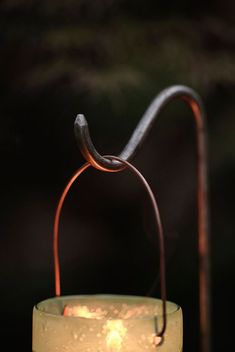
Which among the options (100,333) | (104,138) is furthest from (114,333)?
(104,138)

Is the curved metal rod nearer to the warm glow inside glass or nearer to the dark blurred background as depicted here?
the warm glow inside glass

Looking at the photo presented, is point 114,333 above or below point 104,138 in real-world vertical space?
below

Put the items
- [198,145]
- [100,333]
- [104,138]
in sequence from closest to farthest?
[100,333] < [198,145] < [104,138]

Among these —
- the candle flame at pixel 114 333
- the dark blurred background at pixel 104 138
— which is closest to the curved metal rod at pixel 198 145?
the candle flame at pixel 114 333

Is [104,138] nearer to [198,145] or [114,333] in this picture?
[198,145]

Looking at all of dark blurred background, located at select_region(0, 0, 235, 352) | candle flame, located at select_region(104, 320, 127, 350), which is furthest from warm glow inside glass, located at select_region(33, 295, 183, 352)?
dark blurred background, located at select_region(0, 0, 235, 352)

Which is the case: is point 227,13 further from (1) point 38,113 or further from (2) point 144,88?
(1) point 38,113
